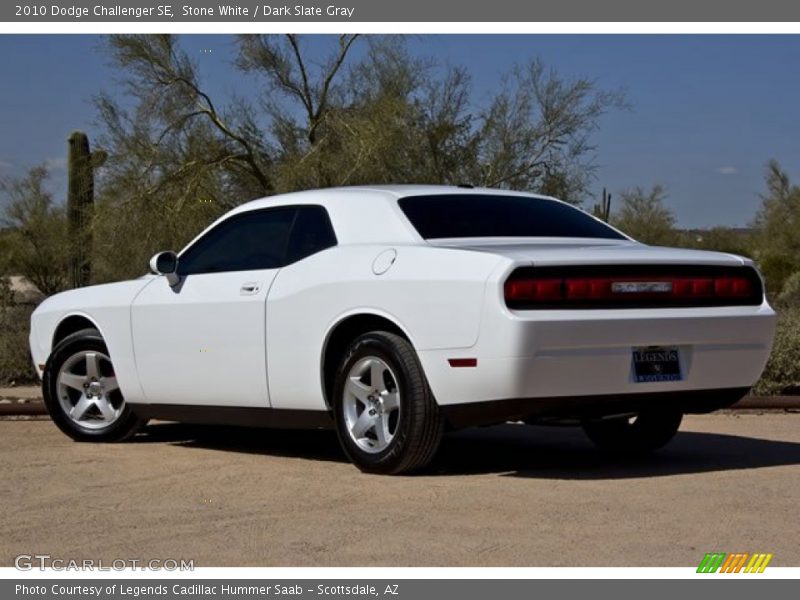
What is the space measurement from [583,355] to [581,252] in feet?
1.82

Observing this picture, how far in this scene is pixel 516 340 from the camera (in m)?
7.28

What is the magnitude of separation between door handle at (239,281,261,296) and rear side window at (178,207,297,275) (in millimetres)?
131

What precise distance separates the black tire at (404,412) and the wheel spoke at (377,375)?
0.21 ft

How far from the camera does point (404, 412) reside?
7793 millimetres

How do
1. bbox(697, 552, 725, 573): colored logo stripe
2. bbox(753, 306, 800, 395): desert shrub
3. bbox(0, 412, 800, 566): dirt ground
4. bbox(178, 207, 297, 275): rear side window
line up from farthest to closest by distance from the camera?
bbox(753, 306, 800, 395): desert shrub < bbox(178, 207, 297, 275): rear side window < bbox(0, 412, 800, 566): dirt ground < bbox(697, 552, 725, 573): colored logo stripe

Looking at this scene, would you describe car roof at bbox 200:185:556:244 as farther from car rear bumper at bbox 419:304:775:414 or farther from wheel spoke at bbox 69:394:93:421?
wheel spoke at bbox 69:394:93:421

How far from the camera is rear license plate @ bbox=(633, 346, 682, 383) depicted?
7.68 m

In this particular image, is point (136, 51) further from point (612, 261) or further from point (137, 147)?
point (612, 261)

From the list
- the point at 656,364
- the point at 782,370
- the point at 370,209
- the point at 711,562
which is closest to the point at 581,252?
the point at 656,364

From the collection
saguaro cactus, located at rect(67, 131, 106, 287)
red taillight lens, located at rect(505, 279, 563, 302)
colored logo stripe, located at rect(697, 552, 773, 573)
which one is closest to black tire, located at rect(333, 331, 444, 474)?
red taillight lens, located at rect(505, 279, 563, 302)

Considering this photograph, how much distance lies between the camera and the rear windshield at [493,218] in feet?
27.3

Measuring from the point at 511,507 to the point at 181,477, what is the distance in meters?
2.11

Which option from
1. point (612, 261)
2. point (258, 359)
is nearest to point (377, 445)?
point (258, 359)

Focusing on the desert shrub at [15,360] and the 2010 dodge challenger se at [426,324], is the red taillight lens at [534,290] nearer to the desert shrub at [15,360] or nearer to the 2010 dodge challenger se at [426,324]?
the 2010 dodge challenger se at [426,324]
